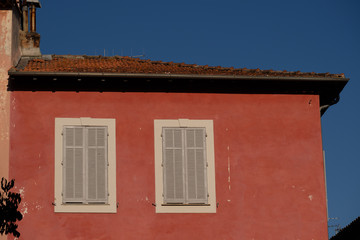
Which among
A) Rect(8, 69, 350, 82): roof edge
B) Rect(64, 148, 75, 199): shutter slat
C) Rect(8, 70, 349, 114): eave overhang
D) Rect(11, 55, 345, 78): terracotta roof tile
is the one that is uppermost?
Rect(11, 55, 345, 78): terracotta roof tile

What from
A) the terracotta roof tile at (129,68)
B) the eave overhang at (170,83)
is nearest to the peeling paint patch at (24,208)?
the eave overhang at (170,83)

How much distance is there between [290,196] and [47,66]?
244 inches

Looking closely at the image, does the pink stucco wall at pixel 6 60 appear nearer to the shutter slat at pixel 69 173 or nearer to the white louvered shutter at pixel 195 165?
the shutter slat at pixel 69 173

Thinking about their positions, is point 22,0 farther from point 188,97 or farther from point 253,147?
point 253,147

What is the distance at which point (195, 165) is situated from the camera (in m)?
17.6

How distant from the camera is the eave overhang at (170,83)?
17469 mm

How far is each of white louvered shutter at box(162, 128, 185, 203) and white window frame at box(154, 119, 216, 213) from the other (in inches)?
3.6

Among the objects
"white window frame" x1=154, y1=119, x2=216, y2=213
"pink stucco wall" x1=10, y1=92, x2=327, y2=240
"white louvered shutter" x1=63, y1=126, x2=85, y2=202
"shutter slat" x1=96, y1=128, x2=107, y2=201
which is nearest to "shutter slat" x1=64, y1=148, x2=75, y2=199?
"white louvered shutter" x1=63, y1=126, x2=85, y2=202

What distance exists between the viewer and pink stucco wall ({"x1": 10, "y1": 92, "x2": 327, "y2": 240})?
16.9m

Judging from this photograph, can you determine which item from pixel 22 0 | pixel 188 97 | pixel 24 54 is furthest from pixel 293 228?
pixel 22 0

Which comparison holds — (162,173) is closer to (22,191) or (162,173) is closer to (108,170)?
(108,170)

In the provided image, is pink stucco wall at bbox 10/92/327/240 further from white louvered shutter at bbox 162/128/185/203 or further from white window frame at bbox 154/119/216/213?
white louvered shutter at bbox 162/128/185/203

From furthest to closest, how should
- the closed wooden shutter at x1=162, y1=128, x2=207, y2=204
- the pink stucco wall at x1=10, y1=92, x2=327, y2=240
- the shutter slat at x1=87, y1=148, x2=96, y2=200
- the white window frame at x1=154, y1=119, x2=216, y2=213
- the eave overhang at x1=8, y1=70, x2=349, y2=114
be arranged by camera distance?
1. the eave overhang at x1=8, y1=70, x2=349, y2=114
2. the closed wooden shutter at x1=162, y1=128, x2=207, y2=204
3. the white window frame at x1=154, y1=119, x2=216, y2=213
4. the shutter slat at x1=87, y1=148, x2=96, y2=200
5. the pink stucco wall at x1=10, y1=92, x2=327, y2=240

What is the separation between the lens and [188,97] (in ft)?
59.2
